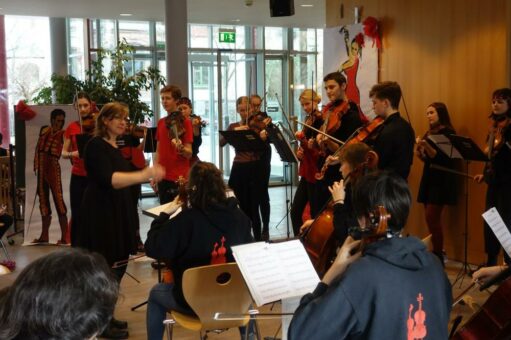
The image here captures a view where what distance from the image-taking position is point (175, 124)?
17.6 feet

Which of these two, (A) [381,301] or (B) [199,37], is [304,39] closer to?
(B) [199,37]

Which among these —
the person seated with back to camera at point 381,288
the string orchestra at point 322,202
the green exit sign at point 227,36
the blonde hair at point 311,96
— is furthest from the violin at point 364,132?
the green exit sign at point 227,36

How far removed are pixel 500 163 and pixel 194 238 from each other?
2.71m

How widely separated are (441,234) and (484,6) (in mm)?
1929

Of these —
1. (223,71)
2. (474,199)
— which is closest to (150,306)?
(474,199)

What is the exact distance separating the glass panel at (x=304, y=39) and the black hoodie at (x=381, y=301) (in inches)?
395

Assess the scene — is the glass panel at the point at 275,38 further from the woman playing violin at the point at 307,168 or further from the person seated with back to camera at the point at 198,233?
the person seated with back to camera at the point at 198,233

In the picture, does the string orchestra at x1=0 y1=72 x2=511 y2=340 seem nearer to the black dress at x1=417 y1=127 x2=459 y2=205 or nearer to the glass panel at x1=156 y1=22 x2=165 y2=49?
the black dress at x1=417 y1=127 x2=459 y2=205

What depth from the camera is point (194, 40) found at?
1107 cm

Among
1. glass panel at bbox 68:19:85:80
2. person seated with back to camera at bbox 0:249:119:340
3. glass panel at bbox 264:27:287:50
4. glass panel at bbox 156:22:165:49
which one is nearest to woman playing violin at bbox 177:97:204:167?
person seated with back to camera at bbox 0:249:119:340

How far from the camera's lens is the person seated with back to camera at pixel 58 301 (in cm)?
125

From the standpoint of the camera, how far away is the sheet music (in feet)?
7.85

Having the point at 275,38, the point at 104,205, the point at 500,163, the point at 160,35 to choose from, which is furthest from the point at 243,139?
the point at 275,38

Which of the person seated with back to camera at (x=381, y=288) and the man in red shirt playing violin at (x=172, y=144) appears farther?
the man in red shirt playing violin at (x=172, y=144)
